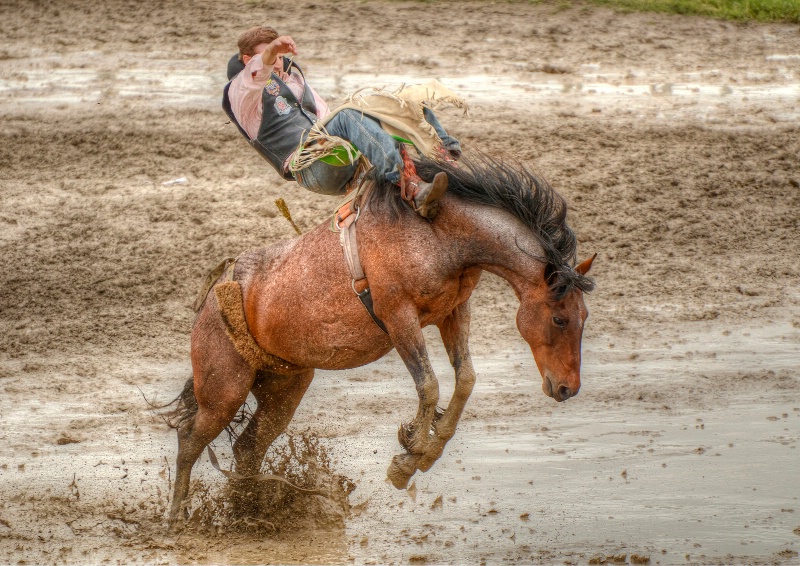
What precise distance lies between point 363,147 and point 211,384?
5.41 feet

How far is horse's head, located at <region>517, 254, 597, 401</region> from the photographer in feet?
16.2

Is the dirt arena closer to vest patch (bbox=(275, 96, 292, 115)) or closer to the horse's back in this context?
the horse's back

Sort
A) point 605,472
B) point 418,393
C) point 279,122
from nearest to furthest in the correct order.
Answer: point 418,393 < point 279,122 < point 605,472

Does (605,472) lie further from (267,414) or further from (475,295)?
(475,295)

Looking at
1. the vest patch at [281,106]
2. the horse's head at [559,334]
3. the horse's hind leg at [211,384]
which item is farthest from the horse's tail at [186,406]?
the horse's head at [559,334]

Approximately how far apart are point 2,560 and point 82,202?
4.44 meters

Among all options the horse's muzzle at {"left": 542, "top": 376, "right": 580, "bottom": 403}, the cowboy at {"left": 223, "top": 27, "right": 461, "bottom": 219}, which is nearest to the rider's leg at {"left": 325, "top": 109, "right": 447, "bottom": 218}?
the cowboy at {"left": 223, "top": 27, "right": 461, "bottom": 219}

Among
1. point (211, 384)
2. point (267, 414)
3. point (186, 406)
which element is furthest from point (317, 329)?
point (186, 406)

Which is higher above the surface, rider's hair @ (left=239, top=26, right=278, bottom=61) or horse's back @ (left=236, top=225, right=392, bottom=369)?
rider's hair @ (left=239, top=26, right=278, bottom=61)

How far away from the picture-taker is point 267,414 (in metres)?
6.21

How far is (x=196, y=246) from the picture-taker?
8.98 metres

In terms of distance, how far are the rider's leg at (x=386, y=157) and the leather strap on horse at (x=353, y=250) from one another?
31 cm

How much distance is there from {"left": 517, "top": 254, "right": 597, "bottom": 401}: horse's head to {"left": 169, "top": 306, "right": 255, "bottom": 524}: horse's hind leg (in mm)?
1699

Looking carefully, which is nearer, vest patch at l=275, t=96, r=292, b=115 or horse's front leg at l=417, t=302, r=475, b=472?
horse's front leg at l=417, t=302, r=475, b=472
